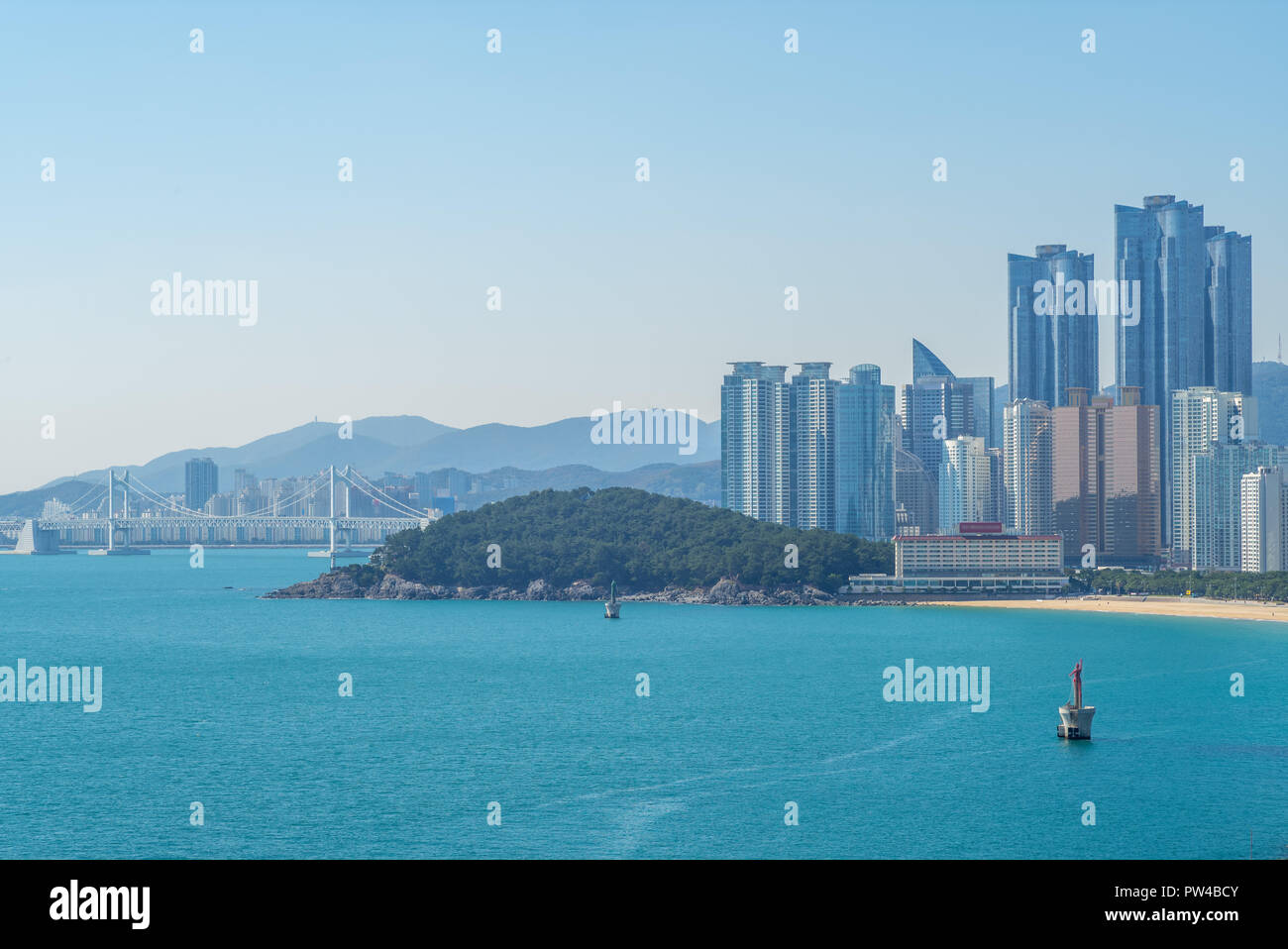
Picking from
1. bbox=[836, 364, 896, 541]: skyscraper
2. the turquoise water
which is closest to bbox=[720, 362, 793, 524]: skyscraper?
bbox=[836, 364, 896, 541]: skyscraper

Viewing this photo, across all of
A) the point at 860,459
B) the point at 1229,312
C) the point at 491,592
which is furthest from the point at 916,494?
the point at 491,592

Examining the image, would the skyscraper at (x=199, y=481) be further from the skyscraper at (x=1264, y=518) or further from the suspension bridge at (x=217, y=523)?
the skyscraper at (x=1264, y=518)

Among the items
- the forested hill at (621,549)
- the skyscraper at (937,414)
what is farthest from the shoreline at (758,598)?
the skyscraper at (937,414)

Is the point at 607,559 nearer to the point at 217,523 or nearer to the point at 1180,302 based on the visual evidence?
the point at 217,523

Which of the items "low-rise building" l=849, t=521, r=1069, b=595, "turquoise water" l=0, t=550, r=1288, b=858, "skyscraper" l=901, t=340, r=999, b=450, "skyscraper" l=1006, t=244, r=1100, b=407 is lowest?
"turquoise water" l=0, t=550, r=1288, b=858

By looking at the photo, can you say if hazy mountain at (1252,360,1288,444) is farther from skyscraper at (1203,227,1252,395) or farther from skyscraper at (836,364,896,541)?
skyscraper at (836,364,896,541)
